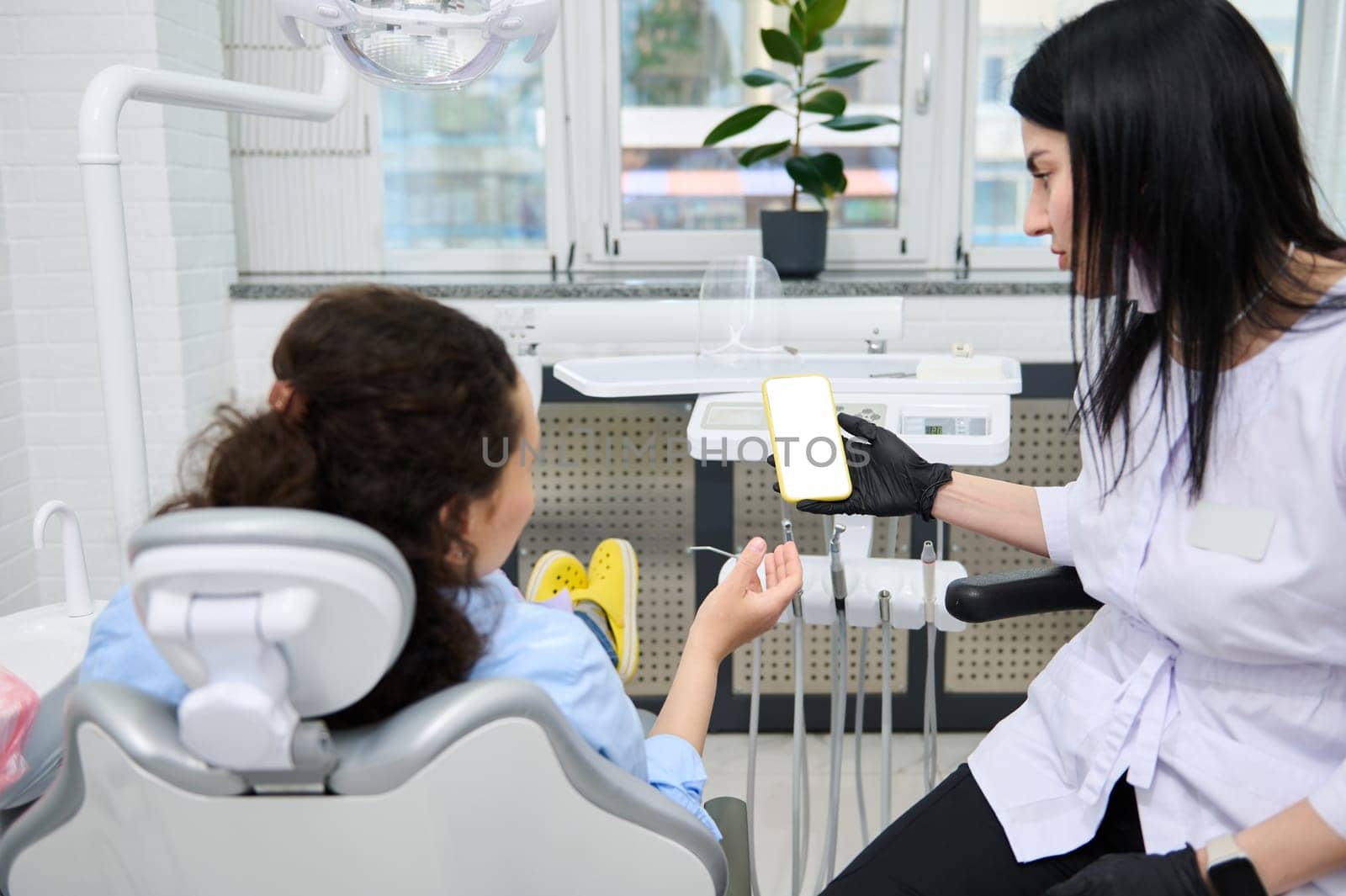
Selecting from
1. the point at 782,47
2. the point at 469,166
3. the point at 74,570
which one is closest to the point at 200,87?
the point at 74,570

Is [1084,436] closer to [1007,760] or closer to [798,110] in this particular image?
[1007,760]

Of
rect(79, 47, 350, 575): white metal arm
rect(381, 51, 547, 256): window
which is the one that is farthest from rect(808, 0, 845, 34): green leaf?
rect(79, 47, 350, 575): white metal arm

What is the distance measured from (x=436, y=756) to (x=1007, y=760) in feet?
2.44

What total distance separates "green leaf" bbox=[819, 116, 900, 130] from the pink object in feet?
6.01

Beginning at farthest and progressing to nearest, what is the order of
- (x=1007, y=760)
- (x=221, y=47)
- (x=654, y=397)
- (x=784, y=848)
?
1. (x=221, y=47)
2. (x=654, y=397)
3. (x=784, y=848)
4. (x=1007, y=760)

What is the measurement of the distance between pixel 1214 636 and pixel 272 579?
0.80 meters

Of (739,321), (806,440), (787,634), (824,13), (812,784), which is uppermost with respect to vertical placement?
(824,13)

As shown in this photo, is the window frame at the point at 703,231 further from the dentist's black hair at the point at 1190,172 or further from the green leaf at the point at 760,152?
the dentist's black hair at the point at 1190,172

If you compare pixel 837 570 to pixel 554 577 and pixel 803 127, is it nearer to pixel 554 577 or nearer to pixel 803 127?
pixel 554 577

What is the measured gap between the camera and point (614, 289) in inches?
93.4

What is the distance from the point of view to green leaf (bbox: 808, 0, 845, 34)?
2213 mm

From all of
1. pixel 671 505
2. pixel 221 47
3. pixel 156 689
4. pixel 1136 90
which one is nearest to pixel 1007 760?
pixel 1136 90

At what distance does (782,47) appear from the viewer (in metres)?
2.28

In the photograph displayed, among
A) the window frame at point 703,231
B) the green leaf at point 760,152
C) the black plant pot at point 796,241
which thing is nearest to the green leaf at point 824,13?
the green leaf at point 760,152
